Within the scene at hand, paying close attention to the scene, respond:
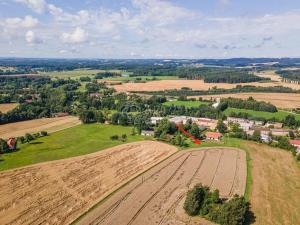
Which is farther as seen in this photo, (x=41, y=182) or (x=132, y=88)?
(x=132, y=88)

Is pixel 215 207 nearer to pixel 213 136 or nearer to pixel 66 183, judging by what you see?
pixel 66 183

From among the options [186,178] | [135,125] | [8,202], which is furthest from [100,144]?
[8,202]

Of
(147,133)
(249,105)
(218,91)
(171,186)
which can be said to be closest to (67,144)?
(147,133)

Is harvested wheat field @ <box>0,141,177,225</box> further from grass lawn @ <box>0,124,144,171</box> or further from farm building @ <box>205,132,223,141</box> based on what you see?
farm building @ <box>205,132,223,141</box>

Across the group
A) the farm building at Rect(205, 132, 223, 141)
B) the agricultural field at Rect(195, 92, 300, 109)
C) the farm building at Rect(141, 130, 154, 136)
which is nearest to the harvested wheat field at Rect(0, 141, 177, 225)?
the farm building at Rect(141, 130, 154, 136)

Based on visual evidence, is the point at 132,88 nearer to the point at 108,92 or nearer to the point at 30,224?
the point at 108,92

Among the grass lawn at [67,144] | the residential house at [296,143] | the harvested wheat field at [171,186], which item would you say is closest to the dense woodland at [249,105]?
the residential house at [296,143]

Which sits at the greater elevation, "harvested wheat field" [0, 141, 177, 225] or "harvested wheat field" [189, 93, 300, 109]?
"harvested wheat field" [0, 141, 177, 225]
